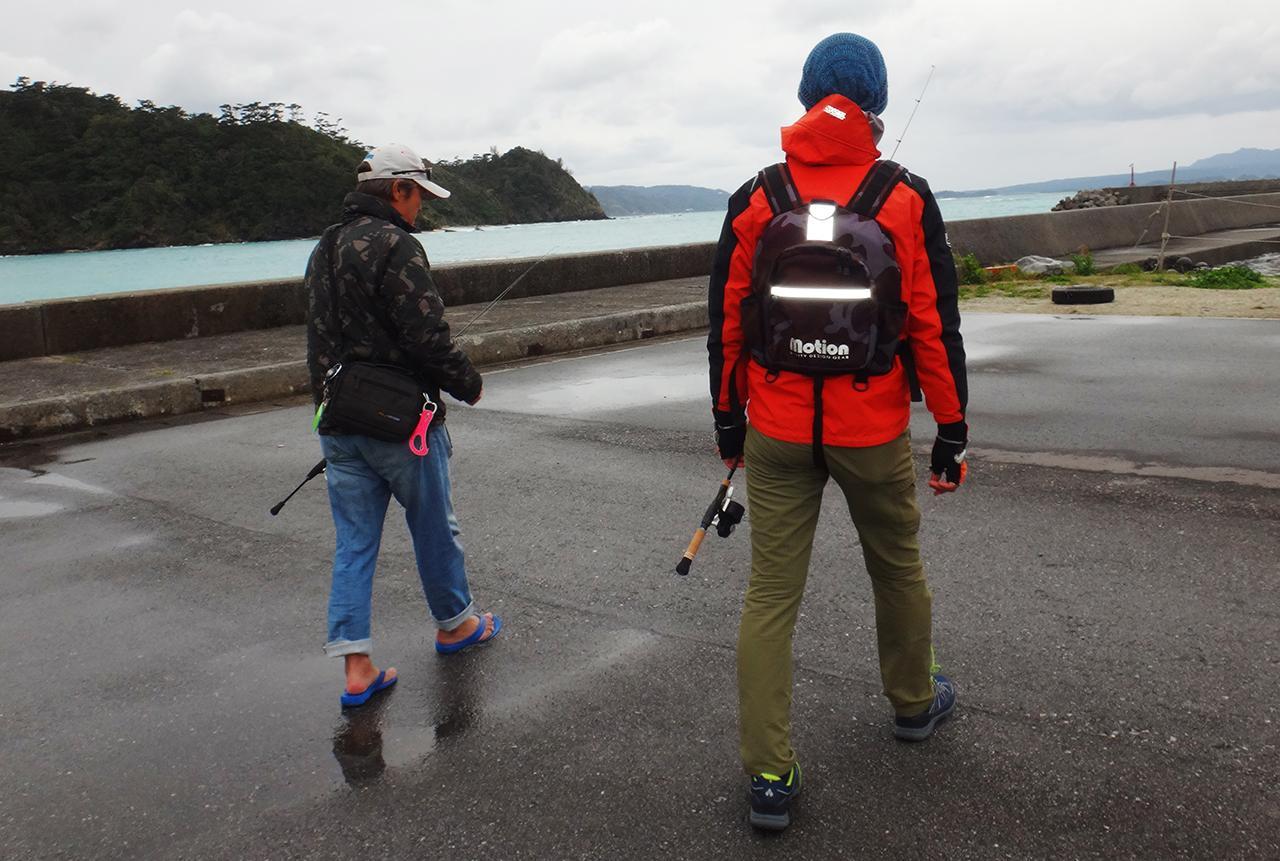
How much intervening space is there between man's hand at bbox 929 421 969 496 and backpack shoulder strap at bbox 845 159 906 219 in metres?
0.64

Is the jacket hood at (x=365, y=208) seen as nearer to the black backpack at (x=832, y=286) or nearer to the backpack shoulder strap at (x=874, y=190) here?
the black backpack at (x=832, y=286)

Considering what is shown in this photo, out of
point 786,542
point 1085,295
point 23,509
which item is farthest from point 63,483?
point 1085,295

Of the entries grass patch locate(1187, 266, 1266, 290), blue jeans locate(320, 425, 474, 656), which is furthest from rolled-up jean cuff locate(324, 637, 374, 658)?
grass patch locate(1187, 266, 1266, 290)

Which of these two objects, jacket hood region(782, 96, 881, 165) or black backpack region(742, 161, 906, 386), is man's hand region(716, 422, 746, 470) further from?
jacket hood region(782, 96, 881, 165)

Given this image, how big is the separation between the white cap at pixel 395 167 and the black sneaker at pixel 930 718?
2319mm

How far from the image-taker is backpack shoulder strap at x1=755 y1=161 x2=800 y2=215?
274cm

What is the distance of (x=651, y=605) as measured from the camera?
437cm

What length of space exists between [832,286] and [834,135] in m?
0.39

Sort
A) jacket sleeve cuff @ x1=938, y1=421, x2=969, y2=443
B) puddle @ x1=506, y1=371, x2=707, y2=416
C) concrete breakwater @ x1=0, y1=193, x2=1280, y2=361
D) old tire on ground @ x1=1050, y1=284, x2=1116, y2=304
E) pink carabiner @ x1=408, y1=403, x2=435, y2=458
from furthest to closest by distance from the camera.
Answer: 1. old tire on ground @ x1=1050, y1=284, x2=1116, y2=304
2. concrete breakwater @ x1=0, y1=193, x2=1280, y2=361
3. puddle @ x1=506, y1=371, x2=707, y2=416
4. pink carabiner @ x1=408, y1=403, x2=435, y2=458
5. jacket sleeve cuff @ x1=938, y1=421, x2=969, y2=443

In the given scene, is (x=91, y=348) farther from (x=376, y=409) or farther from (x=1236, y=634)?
(x=1236, y=634)

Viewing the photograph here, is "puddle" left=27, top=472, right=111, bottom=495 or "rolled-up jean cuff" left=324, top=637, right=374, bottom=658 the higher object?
"puddle" left=27, top=472, right=111, bottom=495

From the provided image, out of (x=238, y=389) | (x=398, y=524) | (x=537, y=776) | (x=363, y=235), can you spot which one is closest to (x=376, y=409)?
(x=363, y=235)

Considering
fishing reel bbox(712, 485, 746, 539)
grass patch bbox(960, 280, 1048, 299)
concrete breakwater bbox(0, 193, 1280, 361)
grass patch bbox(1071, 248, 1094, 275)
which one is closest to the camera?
fishing reel bbox(712, 485, 746, 539)

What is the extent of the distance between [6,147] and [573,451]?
42.3 meters
